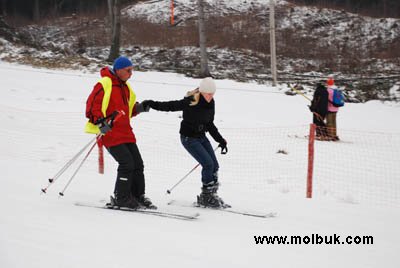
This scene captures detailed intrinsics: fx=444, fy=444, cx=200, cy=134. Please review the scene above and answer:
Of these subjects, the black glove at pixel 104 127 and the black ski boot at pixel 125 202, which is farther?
the black ski boot at pixel 125 202

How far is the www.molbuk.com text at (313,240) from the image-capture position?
4.52m

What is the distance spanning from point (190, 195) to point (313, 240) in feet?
7.55

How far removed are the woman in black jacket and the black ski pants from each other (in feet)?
1.98

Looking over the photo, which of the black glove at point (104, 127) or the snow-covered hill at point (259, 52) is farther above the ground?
the snow-covered hill at point (259, 52)

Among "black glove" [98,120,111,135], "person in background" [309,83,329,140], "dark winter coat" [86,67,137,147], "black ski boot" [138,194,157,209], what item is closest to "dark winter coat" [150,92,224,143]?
"dark winter coat" [86,67,137,147]

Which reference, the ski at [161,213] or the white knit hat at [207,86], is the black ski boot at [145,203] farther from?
the white knit hat at [207,86]

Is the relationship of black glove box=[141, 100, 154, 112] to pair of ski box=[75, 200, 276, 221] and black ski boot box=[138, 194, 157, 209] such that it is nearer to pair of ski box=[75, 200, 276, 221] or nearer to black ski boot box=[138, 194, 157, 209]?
Result: black ski boot box=[138, 194, 157, 209]

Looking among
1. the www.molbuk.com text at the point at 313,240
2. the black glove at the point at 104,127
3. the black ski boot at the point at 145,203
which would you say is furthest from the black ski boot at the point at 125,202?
the www.molbuk.com text at the point at 313,240

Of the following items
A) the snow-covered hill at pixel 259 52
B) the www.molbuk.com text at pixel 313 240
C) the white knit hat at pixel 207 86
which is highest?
the snow-covered hill at pixel 259 52

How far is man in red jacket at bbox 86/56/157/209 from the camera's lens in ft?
16.3

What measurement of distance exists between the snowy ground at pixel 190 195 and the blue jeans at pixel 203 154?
514 millimetres

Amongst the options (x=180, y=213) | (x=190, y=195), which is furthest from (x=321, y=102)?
(x=180, y=213)

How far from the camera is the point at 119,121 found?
5074 mm

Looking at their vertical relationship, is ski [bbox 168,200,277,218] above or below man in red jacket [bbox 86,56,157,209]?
below
